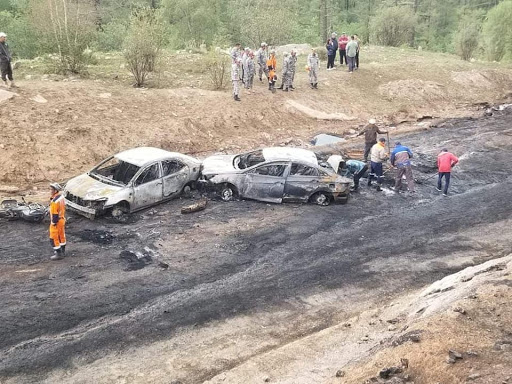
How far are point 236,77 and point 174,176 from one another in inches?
318

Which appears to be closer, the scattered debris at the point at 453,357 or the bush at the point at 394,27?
the scattered debris at the point at 453,357

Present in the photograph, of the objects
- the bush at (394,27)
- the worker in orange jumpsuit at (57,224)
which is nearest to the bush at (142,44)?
the worker in orange jumpsuit at (57,224)

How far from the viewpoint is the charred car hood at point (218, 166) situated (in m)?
15.4

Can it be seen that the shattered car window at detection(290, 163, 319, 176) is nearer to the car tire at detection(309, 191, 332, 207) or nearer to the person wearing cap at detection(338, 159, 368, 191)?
the car tire at detection(309, 191, 332, 207)

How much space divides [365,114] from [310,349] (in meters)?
17.4

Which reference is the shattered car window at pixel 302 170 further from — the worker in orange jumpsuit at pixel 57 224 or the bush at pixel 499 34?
the bush at pixel 499 34

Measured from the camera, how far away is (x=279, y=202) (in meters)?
15.4

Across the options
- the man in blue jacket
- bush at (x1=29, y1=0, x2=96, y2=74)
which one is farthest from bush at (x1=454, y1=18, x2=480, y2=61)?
bush at (x1=29, y1=0, x2=96, y2=74)

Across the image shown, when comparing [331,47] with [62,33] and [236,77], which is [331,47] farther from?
[62,33]

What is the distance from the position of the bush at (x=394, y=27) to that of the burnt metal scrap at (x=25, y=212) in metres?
33.1

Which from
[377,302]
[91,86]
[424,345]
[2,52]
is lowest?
[377,302]

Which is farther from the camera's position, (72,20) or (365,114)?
(365,114)

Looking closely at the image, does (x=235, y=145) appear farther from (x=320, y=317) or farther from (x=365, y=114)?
(x=320, y=317)

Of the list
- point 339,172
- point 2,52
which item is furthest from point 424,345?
point 2,52
